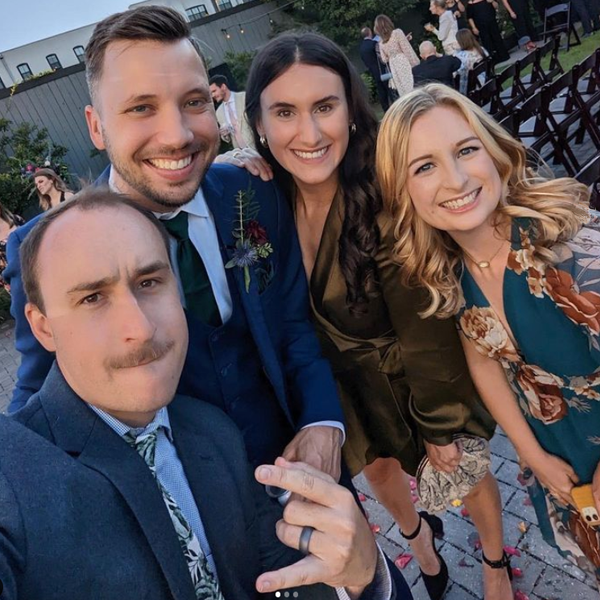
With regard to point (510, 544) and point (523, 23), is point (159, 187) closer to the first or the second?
point (510, 544)

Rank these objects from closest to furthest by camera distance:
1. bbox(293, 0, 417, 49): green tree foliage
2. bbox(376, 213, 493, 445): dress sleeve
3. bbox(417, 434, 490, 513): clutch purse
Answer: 1. bbox(376, 213, 493, 445): dress sleeve
2. bbox(417, 434, 490, 513): clutch purse
3. bbox(293, 0, 417, 49): green tree foliage

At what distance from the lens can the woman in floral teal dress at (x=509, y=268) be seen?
1520 mm

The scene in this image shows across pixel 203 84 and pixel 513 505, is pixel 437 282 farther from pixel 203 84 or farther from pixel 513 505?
pixel 513 505

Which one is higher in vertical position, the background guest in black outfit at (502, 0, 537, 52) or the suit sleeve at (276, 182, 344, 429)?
the background guest in black outfit at (502, 0, 537, 52)

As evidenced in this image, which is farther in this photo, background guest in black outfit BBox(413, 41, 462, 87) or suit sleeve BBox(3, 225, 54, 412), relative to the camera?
background guest in black outfit BBox(413, 41, 462, 87)

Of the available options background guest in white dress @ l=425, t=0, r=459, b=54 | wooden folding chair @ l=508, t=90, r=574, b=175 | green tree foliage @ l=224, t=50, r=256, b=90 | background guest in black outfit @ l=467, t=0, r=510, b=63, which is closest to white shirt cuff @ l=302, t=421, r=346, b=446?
wooden folding chair @ l=508, t=90, r=574, b=175

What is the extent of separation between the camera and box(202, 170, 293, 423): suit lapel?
165cm

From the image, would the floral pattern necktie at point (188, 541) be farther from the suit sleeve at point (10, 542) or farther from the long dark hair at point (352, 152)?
the long dark hair at point (352, 152)

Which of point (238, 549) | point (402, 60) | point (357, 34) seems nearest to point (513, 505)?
point (238, 549)

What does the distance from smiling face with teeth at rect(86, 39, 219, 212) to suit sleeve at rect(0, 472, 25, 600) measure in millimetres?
921

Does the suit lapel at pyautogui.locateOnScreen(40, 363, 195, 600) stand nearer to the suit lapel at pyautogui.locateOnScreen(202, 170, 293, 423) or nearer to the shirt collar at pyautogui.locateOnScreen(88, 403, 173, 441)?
the shirt collar at pyautogui.locateOnScreen(88, 403, 173, 441)

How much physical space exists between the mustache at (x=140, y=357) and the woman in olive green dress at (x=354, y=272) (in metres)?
0.89

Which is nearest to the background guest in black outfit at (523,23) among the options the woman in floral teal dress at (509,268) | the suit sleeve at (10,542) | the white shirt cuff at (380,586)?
the woman in floral teal dress at (509,268)

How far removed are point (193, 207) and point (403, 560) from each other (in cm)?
212
